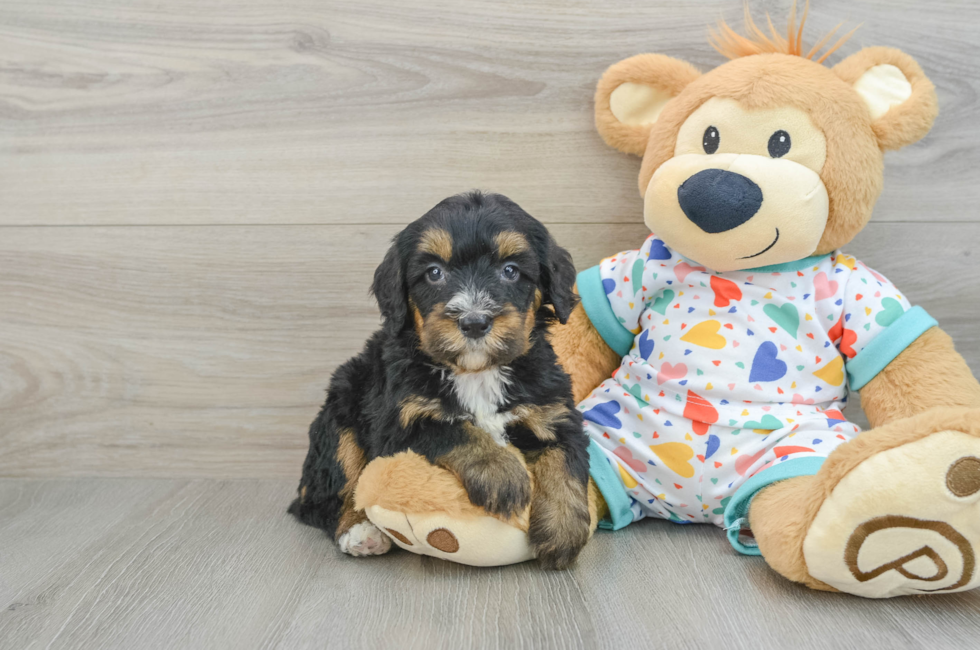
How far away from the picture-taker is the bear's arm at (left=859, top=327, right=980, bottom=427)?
1730 mm

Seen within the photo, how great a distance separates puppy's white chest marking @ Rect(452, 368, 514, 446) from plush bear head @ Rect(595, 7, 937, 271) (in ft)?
1.90

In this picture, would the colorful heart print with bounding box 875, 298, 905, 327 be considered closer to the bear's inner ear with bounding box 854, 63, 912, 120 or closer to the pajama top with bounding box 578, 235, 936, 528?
the pajama top with bounding box 578, 235, 936, 528

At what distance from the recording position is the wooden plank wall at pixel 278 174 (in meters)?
2.28

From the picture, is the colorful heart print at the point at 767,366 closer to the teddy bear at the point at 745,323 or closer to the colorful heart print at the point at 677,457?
the teddy bear at the point at 745,323

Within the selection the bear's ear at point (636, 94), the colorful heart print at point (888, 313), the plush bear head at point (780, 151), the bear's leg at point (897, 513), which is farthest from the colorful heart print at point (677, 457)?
the bear's ear at point (636, 94)

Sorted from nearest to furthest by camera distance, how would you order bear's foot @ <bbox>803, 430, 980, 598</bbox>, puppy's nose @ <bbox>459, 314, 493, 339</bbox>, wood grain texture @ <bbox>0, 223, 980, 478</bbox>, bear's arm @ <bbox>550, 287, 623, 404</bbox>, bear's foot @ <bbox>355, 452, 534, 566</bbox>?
bear's foot @ <bbox>803, 430, 980, 598</bbox> < puppy's nose @ <bbox>459, 314, 493, 339</bbox> < bear's foot @ <bbox>355, 452, 534, 566</bbox> < bear's arm @ <bbox>550, 287, 623, 404</bbox> < wood grain texture @ <bbox>0, 223, 980, 478</bbox>

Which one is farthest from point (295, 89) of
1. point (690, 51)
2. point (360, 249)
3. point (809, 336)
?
point (809, 336)

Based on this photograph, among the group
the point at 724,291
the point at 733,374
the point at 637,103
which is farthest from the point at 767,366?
the point at 637,103

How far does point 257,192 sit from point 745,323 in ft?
5.08

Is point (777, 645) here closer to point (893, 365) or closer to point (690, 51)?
point (893, 365)

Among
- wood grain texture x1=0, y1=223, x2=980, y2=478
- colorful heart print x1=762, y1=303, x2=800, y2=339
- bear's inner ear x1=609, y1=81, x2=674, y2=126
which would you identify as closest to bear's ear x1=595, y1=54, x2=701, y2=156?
bear's inner ear x1=609, y1=81, x2=674, y2=126

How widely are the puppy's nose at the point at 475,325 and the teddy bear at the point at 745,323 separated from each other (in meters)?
0.34

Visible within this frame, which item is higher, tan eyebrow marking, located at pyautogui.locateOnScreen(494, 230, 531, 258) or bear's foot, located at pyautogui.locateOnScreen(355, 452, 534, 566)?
tan eyebrow marking, located at pyautogui.locateOnScreen(494, 230, 531, 258)

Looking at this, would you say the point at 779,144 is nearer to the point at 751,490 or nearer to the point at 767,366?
the point at 767,366
